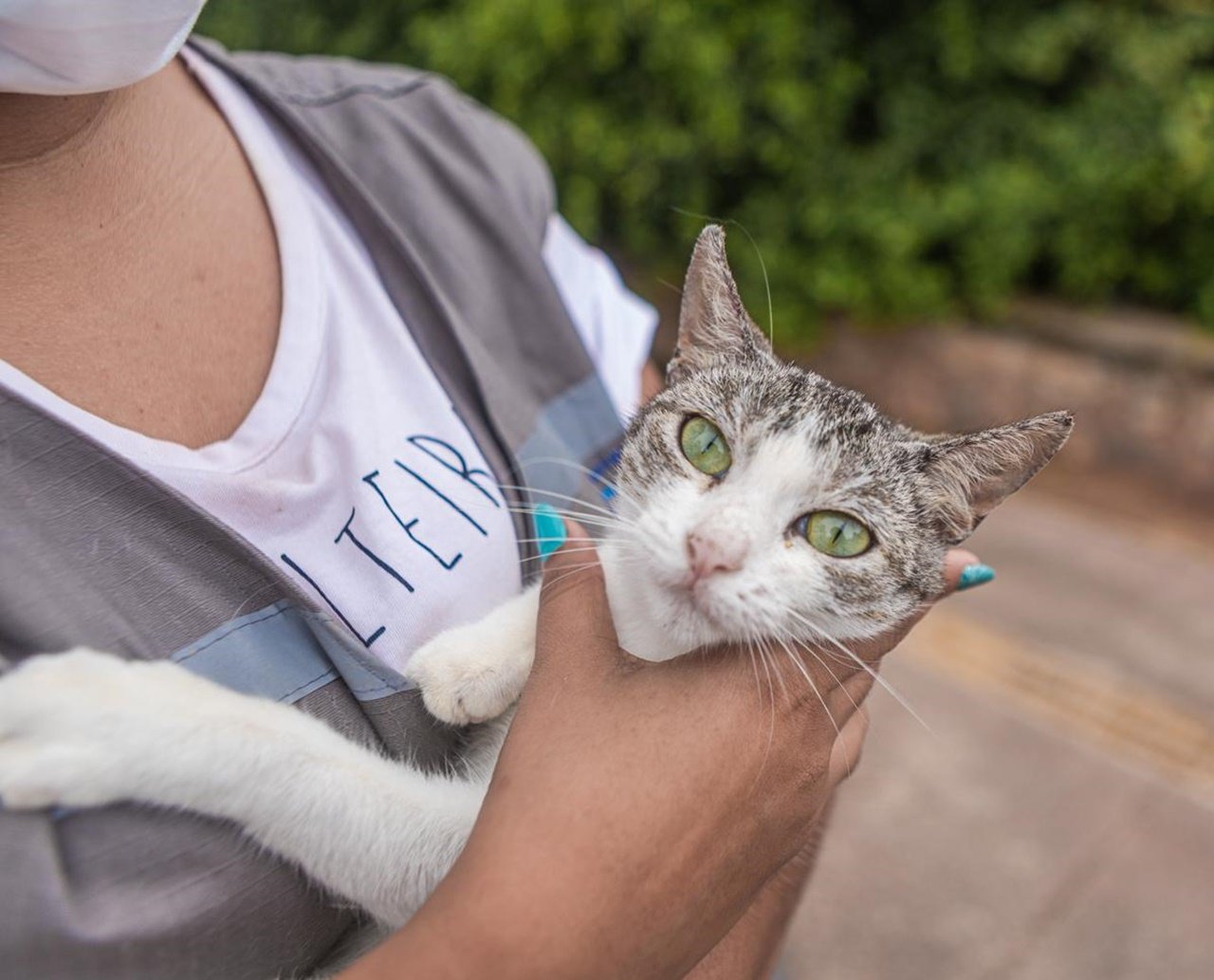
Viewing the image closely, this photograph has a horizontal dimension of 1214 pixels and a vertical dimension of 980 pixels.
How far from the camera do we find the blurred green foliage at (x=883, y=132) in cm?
503

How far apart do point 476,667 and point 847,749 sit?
1.81ft

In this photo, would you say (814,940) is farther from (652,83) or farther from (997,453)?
(652,83)

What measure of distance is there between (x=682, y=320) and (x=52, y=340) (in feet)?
3.13

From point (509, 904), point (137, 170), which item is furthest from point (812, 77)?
point (509, 904)

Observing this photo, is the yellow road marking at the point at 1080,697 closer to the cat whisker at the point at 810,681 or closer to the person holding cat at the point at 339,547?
the person holding cat at the point at 339,547

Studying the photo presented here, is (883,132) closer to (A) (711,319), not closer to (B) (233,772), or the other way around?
(A) (711,319)

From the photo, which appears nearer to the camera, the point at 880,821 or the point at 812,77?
the point at 880,821

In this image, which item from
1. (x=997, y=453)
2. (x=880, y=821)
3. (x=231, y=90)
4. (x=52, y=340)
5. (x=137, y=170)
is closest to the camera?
(x=52, y=340)

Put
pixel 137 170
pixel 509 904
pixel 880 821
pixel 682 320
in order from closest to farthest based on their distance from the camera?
pixel 509 904 → pixel 137 170 → pixel 682 320 → pixel 880 821

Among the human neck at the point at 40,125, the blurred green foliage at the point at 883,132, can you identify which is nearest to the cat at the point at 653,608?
the human neck at the point at 40,125

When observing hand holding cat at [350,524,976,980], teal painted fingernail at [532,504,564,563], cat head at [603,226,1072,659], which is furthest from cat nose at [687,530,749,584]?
teal painted fingernail at [532,504,564,563]

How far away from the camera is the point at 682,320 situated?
1.77 m

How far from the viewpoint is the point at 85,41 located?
1.23 meters

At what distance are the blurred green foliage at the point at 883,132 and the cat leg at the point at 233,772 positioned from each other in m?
4.29
